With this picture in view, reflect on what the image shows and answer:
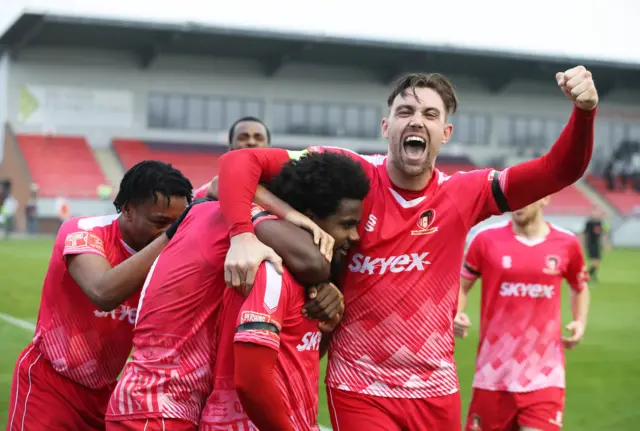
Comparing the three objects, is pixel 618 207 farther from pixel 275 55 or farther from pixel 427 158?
pixel 427 158

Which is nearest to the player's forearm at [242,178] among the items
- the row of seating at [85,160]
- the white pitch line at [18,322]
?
the white pitch line at [18,322]

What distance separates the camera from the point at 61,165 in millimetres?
41188

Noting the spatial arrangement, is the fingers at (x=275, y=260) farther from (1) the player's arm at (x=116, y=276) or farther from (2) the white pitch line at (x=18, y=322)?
(2) the white pitch line at (x=18, y=322)

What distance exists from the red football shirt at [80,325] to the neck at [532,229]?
3.21 metres

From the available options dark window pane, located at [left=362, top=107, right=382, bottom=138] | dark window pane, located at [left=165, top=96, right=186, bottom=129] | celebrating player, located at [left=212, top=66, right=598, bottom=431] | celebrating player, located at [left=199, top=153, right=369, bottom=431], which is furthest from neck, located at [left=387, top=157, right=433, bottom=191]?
dark window pane, located at [left=362, top=107, right=382, bottom=138]

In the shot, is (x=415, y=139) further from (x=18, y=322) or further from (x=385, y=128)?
(x=18, y=322)

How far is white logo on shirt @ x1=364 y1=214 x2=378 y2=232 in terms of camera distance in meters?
3.62

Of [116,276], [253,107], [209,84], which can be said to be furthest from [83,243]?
[253,107]

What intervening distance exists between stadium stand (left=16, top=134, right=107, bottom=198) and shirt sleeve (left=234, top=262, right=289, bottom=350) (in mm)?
37638

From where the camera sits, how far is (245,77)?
46312 millimetres

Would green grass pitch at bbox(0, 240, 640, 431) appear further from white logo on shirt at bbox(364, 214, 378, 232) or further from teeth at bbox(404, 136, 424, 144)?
teeth at bbox(404, 136, 424, 144)

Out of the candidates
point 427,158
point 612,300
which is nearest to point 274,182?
point 427,158

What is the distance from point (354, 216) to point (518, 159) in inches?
1837

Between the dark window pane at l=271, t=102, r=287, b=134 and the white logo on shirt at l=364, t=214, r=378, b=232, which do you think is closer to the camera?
the white logo on shirt at l=364, t=214, r=378, b=232
